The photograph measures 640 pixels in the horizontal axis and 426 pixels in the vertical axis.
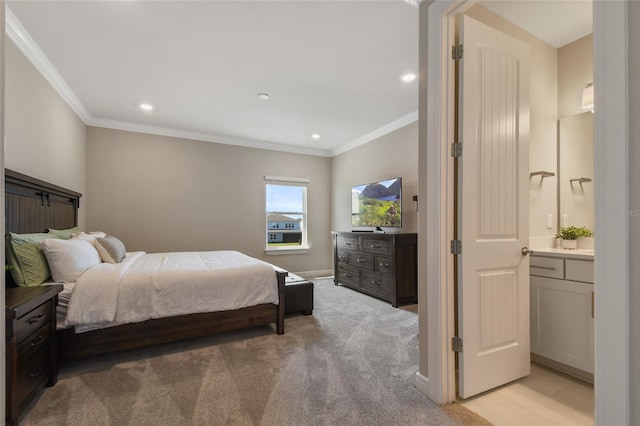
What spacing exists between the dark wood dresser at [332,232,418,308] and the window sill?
130cm

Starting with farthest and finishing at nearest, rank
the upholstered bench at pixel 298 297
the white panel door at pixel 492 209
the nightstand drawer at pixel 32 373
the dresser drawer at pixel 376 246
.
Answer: the dresser drawer at pixel 376 246 < the upholstered bench at pixel 298 297 < the white panel door at pixel 492 209 < the nightstand drawer at pixel 32 373

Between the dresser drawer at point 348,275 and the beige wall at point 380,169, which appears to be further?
the dresser drawer at point 348,275

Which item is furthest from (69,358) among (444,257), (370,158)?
(370,158)

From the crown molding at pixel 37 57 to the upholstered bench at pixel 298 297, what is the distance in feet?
10.2

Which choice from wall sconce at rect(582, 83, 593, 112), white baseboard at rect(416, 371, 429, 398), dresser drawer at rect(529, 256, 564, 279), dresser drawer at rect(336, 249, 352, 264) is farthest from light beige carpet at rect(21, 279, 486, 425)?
wall sconce at rect(582, 83, 593, 112)

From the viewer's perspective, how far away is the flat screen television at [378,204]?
4207mm

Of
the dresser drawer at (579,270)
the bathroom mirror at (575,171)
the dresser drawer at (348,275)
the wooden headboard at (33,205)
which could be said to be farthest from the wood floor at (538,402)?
the wooden headboard at (33,205)

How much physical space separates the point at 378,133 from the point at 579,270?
11.1 ft

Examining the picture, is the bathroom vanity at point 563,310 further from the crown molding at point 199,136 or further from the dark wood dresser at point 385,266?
the crown molding at point 199,136

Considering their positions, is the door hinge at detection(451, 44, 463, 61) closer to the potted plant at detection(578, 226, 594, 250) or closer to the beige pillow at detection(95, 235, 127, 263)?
the potted plant at detection(578, 226, 594, 250)

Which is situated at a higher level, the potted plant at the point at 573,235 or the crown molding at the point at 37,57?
the crown molding at the point at 37,57

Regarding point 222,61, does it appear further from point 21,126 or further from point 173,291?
point 173,291

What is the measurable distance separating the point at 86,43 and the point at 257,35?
1494 millimetres

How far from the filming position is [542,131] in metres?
2.42
